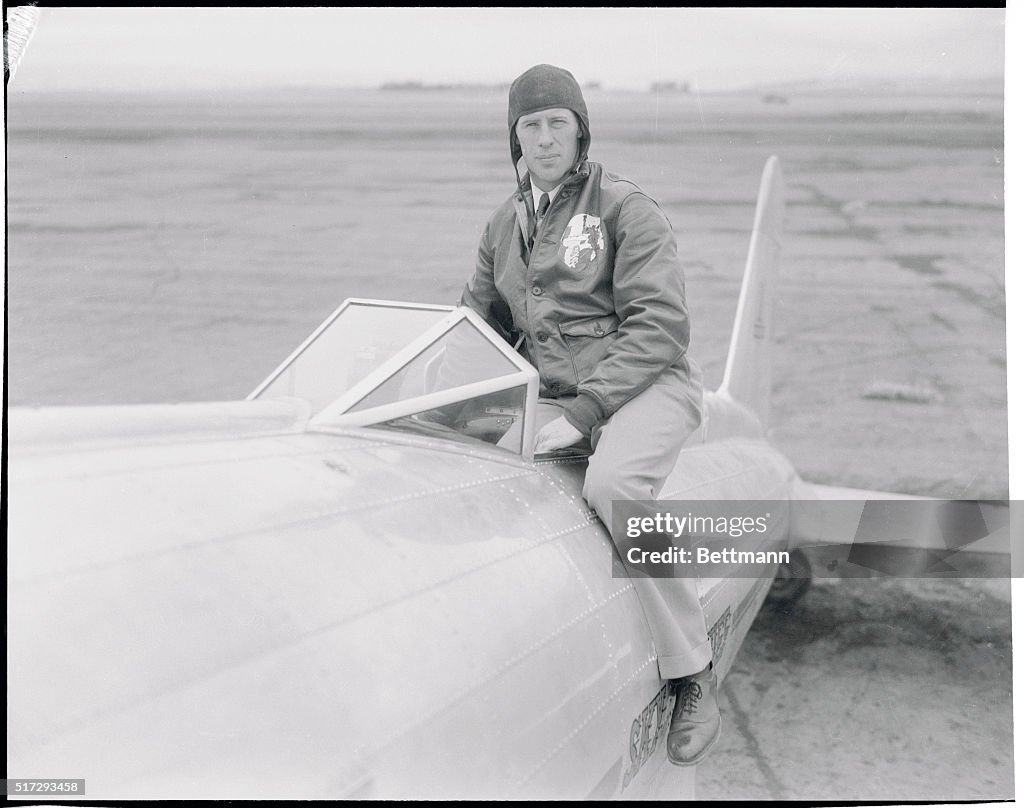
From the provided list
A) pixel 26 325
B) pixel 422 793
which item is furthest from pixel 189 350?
pixel 422 793

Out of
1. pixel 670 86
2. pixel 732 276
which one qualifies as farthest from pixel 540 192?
pixel 732 276

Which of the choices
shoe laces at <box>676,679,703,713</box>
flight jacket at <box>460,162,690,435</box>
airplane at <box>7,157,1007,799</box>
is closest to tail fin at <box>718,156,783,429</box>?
flight jacket at <box>460,162,690,435</box>

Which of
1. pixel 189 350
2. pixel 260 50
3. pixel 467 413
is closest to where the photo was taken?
pixel 467 413

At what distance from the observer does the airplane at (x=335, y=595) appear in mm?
1179

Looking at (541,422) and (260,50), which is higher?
(260,50)

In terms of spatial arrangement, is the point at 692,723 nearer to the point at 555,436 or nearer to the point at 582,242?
the point at 555,436

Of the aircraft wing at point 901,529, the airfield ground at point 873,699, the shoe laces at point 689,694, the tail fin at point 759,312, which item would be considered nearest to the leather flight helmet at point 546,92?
the shoe laces at point 689,694

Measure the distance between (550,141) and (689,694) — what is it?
4.75ft

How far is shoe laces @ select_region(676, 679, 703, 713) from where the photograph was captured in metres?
2.31

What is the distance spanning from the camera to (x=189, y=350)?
8227mm

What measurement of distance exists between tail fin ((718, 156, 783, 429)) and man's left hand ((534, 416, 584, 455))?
245 cm

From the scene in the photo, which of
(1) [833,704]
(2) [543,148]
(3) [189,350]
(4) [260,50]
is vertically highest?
(4) [260,50]

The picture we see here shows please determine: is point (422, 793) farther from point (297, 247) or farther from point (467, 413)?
point (297, 247)

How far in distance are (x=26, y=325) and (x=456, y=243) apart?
6290 millimetres
